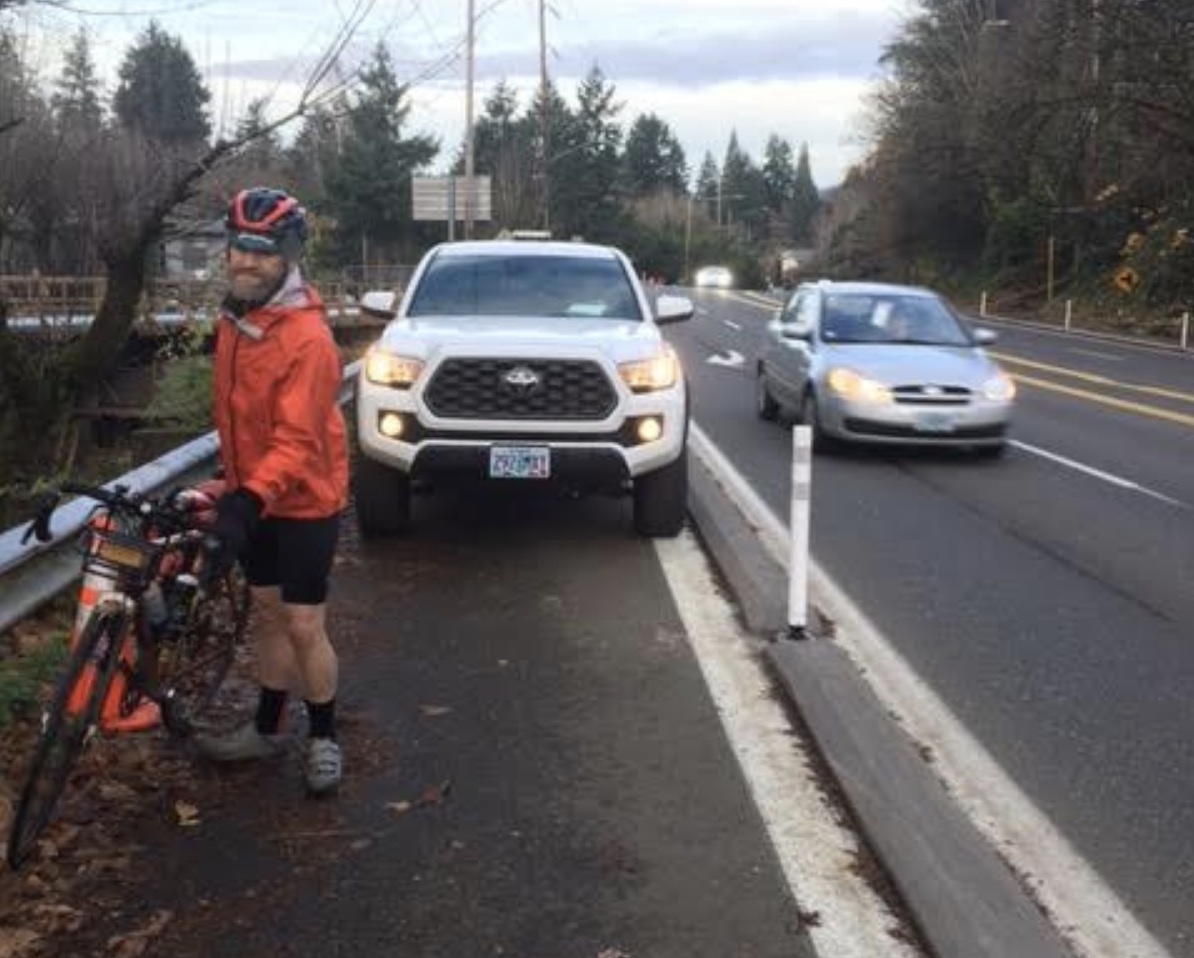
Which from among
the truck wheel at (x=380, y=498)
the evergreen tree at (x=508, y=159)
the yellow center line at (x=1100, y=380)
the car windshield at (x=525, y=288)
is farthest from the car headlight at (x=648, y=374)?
the evergreen tree at (x=508, y=159)

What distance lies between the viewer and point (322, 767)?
467 cm

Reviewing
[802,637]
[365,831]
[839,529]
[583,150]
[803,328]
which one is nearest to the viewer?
[365,831]

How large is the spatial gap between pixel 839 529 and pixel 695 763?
Answer: 4933 mm

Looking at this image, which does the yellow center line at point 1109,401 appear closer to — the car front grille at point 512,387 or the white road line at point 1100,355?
the white road line at point 1100,355

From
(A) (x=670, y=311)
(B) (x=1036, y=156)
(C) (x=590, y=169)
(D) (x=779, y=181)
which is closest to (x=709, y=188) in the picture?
(D) (x=779, y=181)

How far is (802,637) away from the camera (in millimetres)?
6469

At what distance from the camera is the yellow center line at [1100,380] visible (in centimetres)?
2077

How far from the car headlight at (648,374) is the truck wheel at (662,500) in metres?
0.44

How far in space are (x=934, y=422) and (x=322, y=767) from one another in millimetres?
9306

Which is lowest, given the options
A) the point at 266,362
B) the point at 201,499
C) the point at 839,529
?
the point at 839,529

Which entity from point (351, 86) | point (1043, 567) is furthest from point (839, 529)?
point (351, 86)

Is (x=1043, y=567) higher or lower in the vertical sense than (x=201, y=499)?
lower

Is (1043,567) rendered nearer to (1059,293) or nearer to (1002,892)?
(1002,892)

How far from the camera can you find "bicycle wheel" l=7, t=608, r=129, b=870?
4.07m
